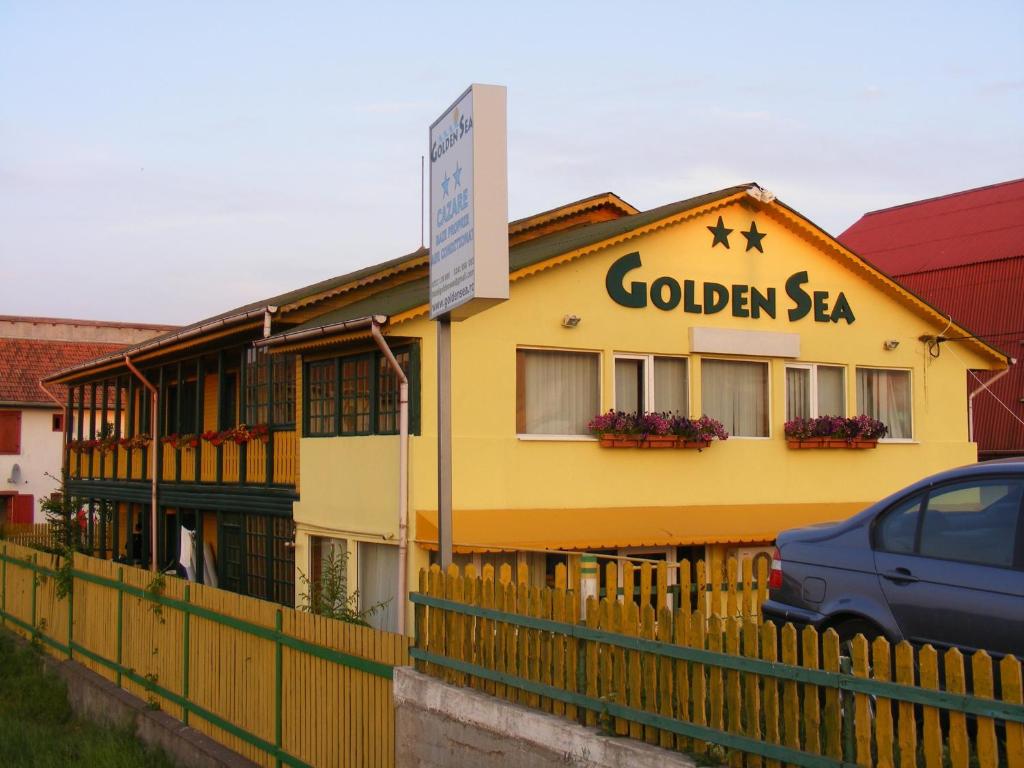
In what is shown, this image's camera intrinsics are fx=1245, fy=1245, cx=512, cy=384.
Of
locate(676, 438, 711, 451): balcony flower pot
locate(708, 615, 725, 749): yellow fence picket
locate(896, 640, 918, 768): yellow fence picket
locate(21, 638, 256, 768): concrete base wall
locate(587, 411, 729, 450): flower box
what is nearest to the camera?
locate(896, 640, 918, 768): yellow fence picket

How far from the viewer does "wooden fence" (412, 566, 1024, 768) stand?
529cm

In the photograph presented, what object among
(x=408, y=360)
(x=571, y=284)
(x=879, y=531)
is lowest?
(x=879, y=531)

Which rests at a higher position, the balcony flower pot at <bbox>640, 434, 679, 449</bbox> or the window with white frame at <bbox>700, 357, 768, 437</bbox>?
the window with white frame at <bbox>700, 357, 768, 437</bbox>

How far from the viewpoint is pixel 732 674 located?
635 cm

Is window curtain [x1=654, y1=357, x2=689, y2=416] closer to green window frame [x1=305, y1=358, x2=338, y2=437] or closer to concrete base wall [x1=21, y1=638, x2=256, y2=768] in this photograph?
green window frame [x1=305, y1=358, x2=338, y2=437]

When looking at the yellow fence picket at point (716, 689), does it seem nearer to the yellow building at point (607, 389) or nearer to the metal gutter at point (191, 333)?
the yellow building at point (607, 389)

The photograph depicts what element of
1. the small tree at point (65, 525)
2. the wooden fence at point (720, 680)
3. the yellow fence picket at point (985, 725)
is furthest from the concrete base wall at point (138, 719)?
the small tree at point (65, 525)

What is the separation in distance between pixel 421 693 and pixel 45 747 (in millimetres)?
6404

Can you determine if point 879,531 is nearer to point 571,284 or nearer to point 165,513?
point 571,284

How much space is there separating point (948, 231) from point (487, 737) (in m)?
29.2

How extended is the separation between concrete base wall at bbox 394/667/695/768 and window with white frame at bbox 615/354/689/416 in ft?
24.8

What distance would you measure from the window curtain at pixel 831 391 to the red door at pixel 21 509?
35875 mm

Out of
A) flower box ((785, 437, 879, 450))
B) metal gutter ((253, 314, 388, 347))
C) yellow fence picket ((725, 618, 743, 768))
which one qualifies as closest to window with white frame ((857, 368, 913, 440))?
flower box ((785, 437, 879, 450))

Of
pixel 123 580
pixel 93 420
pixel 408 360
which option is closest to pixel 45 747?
pixel 123 580
